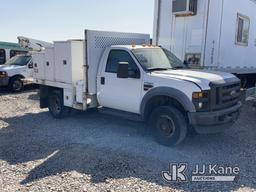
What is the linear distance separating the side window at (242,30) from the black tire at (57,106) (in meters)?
5.88

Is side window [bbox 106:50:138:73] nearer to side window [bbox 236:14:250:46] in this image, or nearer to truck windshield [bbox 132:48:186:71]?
truck windshield [bbox 132:48:186:71]

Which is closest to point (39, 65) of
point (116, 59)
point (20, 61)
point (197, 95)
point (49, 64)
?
point (49, 64)

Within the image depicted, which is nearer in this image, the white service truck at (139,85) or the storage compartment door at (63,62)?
the white service truck at (139,85)

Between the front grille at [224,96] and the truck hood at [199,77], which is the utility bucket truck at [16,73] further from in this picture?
the front grille at [224,96]

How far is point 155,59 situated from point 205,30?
2548 mm

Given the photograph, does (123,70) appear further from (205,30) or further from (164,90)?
(205,30)

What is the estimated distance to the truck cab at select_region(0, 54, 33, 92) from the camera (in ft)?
41.5

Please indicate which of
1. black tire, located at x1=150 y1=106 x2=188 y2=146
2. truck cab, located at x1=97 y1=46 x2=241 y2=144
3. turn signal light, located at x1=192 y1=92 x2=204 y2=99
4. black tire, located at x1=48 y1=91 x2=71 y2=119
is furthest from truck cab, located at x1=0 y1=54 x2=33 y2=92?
turn signal light, located at x1=192 y1=92 x2=204 y2=99

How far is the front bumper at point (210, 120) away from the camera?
16.8 ft

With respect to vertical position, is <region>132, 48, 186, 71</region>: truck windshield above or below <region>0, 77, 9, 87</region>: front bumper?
above

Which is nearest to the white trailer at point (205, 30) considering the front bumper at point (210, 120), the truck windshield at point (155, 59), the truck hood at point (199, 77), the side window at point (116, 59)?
the truck windshield at point (155, 59)

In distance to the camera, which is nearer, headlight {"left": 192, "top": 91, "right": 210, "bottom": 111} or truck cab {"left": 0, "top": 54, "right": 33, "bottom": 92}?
headlight {"left": 192, "top": 91, "right": 210, "bottom": 111}

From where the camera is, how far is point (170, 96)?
5.36 meters

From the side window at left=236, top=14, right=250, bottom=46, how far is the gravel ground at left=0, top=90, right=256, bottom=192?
9.99 ft
